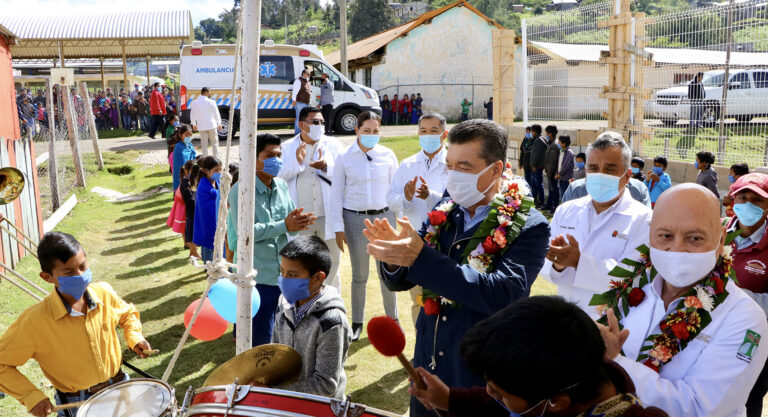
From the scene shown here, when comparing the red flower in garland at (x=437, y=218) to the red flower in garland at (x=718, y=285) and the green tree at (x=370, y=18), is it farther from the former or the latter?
the green tree at (x=370, y=18)

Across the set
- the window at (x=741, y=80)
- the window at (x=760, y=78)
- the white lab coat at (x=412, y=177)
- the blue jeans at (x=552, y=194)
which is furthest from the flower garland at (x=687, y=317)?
the blue jeans at (x=552, y=194)

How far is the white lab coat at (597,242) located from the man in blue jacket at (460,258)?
75 cm

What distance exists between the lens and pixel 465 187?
268 cm

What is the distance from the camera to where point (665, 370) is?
204 cm

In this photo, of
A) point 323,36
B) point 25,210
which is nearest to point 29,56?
point 25,210

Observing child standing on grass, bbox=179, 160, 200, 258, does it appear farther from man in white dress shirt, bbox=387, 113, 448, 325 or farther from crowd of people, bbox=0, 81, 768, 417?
man in white dress shirt, bbox=387, 113, 448, 325

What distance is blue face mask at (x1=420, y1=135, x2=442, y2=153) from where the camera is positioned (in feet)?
17.5

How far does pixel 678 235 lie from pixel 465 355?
1.12 metres

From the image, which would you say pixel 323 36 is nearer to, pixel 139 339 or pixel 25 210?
pixel 25 210

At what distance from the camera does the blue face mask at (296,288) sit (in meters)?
3.00

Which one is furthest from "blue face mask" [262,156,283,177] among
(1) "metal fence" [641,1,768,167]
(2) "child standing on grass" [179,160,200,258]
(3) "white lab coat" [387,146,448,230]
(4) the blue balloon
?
(1) "metal fence" [641,1,768,167]

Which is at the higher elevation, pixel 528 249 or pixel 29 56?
pixel 29 56

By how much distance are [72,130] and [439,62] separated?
20.9 meters

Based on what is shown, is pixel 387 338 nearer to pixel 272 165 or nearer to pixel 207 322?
pixel 207 322
